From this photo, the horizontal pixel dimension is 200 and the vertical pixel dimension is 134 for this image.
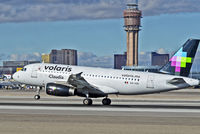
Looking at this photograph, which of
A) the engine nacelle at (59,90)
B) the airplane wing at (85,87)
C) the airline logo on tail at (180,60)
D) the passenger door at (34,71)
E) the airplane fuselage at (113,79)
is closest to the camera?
the engine nacelle at (59,90)

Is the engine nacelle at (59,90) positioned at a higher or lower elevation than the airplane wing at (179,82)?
lower

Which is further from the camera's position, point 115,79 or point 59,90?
point 115,79

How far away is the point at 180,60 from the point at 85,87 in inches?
485

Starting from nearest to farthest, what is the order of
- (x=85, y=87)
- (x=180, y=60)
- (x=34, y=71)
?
(x=85, y=87) → (x=180, y=60) → (x=34, y=71)

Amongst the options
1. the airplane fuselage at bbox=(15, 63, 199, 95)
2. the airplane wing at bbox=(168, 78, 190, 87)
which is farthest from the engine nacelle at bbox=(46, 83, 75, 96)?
the airplane wing at bbox=(168, 78, 190, 87)

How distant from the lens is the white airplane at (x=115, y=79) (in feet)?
160

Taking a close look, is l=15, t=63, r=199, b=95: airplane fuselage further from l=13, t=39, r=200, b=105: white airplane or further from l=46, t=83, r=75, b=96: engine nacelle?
l=46, t=83, r=75, b=96: engine nacelle

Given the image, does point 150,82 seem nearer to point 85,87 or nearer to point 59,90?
point 85,87

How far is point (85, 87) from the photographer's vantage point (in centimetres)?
5003

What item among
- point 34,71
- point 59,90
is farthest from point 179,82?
point 34,71

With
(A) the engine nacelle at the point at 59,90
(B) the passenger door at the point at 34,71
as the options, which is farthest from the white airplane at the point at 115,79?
(B) the passenger door at the point at 34,71

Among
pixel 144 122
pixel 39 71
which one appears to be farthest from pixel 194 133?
pixel 39 71

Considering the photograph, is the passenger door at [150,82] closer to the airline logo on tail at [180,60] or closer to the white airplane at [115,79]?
the white airplane at [115,79]

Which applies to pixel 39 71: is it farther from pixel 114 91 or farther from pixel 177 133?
pixel 177 133
